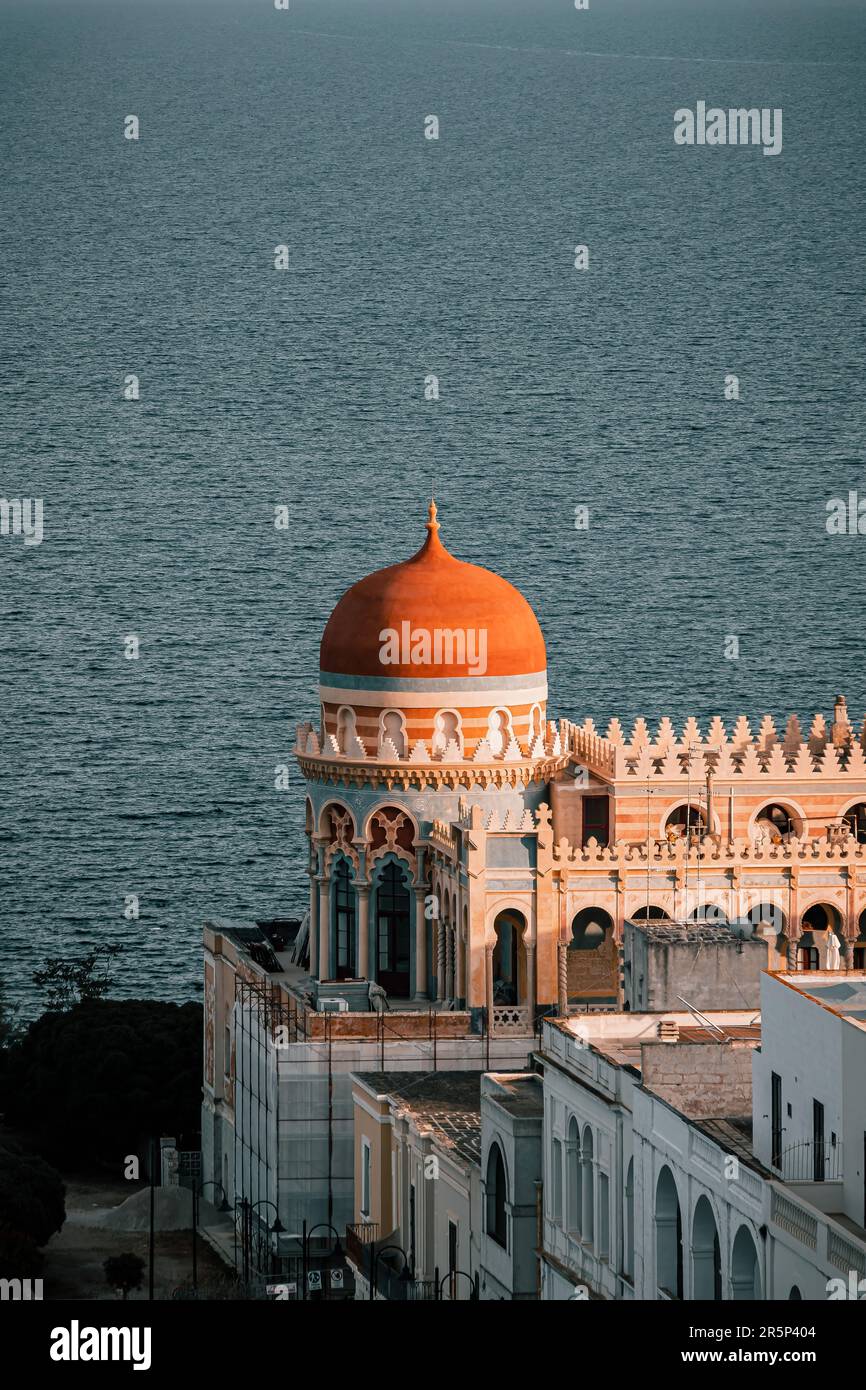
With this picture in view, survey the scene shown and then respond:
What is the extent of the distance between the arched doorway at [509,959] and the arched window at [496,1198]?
2920 cm

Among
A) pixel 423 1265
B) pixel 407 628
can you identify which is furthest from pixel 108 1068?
pixel 423 1265

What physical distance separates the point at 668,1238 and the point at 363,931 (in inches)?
1944

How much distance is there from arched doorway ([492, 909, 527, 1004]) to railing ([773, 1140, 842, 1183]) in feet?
162

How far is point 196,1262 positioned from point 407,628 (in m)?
24.9

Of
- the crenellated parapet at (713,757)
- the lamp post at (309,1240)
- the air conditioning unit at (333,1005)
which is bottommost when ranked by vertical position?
the lamp post at (309,1240)

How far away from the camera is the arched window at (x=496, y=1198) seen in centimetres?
9844

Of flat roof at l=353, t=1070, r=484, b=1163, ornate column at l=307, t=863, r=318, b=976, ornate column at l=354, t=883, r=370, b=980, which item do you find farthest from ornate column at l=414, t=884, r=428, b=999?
flat roof at l=353, t=1070, r=484, b=1163

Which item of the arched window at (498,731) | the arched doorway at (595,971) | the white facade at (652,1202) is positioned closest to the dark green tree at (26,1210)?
the arched doorway at (595,971)

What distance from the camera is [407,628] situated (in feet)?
435

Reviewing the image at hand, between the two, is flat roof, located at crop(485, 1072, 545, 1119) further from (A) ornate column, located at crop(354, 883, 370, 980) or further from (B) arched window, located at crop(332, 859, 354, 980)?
(B) arched window, located at crop(332, 859, 354, 980)

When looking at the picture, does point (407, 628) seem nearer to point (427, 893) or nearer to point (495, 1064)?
point (427, 893)

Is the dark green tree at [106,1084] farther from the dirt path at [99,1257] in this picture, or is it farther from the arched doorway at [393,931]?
the arched doorway at [393,931]

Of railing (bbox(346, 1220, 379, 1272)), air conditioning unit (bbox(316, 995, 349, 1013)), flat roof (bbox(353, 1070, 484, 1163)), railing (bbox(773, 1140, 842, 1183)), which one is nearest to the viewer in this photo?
railing (bbox(773, 1140, 842, 1183))

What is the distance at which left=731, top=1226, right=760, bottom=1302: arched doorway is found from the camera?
78.3 meters
